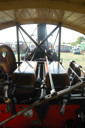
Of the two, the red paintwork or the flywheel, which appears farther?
the flywheel

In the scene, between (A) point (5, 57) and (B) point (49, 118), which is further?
(A) point (5, 57)

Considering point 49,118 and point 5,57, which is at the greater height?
point 5,57

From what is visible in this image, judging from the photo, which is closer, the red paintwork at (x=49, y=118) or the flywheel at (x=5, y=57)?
the red paintwork at (x=49, y=118)

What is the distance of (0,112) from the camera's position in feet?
6.42

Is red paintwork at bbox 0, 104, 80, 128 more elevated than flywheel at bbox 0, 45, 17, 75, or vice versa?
flywheel at bbox 0, 45, 17, 75

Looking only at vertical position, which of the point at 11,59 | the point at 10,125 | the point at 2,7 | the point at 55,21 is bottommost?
the point at 10,125

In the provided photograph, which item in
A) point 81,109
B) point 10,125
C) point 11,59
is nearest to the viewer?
point 81,109

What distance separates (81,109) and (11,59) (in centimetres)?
225

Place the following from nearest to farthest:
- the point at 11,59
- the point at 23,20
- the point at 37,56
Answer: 1. the point at 11,59
2. the point at 23,20
3. the point at 37,56

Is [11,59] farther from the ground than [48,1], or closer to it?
closer to it

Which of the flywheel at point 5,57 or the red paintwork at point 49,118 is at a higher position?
the flywheel at point 5,57

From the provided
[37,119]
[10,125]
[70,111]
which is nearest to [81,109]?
[70,111]

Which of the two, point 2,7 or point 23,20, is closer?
point 2,7

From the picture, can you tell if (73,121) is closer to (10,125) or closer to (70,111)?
(70,111)
